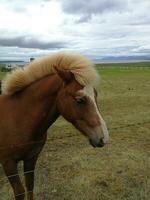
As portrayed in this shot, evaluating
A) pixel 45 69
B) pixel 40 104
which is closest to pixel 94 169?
pixel 40 104

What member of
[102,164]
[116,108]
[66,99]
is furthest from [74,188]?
[116,108]

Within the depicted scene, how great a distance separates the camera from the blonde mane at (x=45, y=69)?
404 centimetres

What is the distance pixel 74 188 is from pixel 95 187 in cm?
37

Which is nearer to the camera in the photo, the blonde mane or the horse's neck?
the blonde mane

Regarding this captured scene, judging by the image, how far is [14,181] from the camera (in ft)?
14.1

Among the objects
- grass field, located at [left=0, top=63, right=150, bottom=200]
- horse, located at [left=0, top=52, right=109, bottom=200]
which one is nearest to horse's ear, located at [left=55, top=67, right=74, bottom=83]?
horse, located at [left=0, top=52, right=109, bottom=200]

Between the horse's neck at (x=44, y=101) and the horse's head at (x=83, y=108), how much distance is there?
13 centimetres

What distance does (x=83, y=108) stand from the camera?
3928mm

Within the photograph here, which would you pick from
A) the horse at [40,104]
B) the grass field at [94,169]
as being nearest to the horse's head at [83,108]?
the horse at [40,104]

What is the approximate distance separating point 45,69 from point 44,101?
0.41m

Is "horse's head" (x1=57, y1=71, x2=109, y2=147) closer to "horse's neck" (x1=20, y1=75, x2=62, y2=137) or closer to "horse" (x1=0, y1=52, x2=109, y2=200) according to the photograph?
"horse" (x1=0, y1=52, x2=109, y2=200)

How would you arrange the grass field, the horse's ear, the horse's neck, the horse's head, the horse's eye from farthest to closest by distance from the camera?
the grass field → the horse's neck → the horse's ear → the horse's eye → the horse's head

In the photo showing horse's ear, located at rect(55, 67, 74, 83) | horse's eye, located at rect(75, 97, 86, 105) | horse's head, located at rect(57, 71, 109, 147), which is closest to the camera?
horse's head, located at rect(57, 71, 109, 147)

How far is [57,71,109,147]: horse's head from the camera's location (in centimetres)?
379
